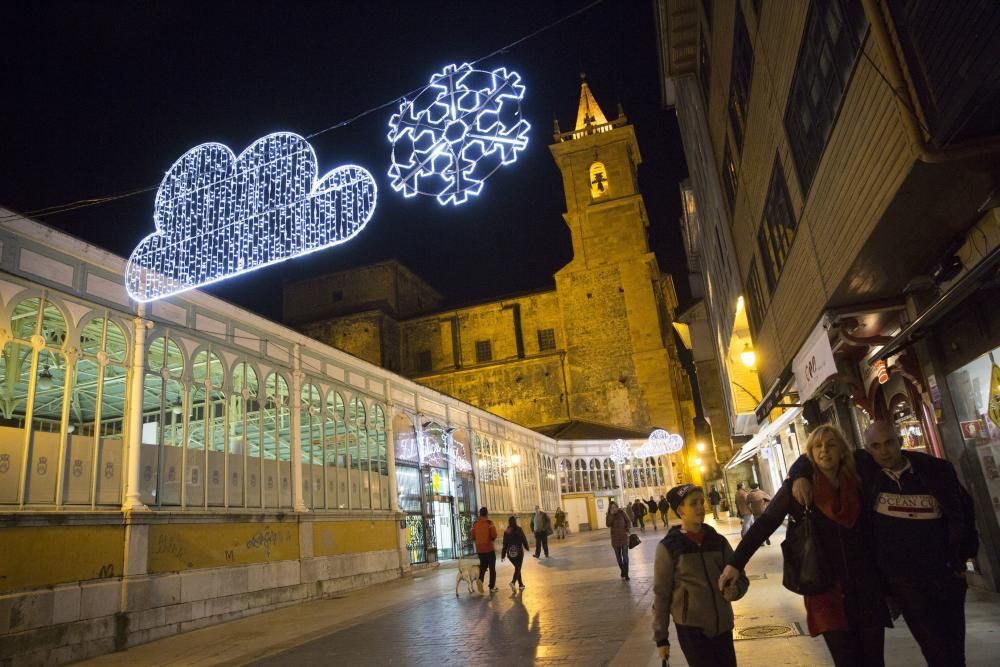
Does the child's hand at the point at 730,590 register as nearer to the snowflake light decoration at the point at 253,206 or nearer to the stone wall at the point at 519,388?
the snowflake light decoration at the point at 253,206

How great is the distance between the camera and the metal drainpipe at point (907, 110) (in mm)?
5234

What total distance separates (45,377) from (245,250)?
12.4ft

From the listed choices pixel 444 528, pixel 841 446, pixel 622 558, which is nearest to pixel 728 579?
pixel 841 446

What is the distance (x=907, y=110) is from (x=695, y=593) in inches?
168

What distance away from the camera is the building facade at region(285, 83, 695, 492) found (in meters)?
49.4

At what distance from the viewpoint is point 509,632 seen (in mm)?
8578

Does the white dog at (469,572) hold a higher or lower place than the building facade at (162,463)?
lower

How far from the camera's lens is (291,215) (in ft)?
32.0

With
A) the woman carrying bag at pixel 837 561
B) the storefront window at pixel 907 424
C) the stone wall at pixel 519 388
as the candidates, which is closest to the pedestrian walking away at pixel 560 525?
the stone wall at pixel 519 388

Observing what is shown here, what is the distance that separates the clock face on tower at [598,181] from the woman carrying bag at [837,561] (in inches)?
1969

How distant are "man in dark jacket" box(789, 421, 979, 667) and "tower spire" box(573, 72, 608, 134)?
52575mm

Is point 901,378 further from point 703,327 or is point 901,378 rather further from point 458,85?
point 703,327

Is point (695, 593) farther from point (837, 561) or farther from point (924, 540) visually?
point (924, 540)

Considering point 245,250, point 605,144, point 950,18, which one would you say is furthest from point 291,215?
point 605,144
